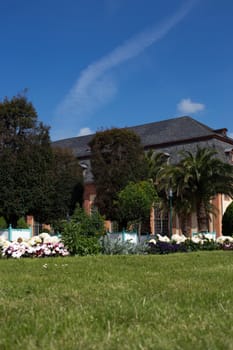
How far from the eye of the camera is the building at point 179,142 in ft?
130

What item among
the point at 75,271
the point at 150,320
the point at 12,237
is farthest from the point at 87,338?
the point at 12,237

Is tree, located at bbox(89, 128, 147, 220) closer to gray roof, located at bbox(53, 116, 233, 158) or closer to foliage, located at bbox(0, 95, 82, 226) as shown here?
foliage, located at bbox(0, 95, 82, 226)

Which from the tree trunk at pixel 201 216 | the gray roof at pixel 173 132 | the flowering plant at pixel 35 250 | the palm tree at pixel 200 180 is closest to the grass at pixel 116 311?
the flowering plant at pixel 35 250

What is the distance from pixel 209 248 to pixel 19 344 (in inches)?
654

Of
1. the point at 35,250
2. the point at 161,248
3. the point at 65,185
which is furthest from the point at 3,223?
the point at 35,250

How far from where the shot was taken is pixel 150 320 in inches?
165

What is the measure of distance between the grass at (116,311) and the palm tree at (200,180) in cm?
2381

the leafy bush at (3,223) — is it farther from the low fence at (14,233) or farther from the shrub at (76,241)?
the shrub at (76,241)

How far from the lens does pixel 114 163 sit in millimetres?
34562

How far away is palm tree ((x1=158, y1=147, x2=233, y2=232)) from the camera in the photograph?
3148cm

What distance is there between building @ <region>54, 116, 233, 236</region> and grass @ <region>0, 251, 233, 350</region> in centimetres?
3080

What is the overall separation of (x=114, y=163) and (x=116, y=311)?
30.0 metres

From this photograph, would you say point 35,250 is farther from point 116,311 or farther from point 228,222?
point 228,222

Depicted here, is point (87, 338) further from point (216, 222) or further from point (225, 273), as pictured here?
point (216, 222)
